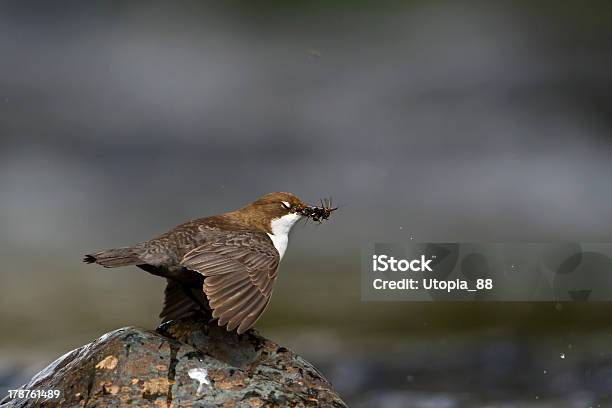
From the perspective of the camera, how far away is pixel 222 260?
5016mm

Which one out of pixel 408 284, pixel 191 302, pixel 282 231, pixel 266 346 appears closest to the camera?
pixel 266 346

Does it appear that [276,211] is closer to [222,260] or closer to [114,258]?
[222,260]

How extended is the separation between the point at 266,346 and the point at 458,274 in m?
3.86

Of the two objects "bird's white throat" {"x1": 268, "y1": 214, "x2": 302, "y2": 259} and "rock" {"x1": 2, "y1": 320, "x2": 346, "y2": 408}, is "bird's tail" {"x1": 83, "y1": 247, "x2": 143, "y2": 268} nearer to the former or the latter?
"rock" {"x1": 2, "y1": 320, "x2": 346, "y2": 408}

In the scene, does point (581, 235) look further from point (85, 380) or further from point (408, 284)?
point (85, 380)

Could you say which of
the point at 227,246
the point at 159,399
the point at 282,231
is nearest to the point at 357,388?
the point at 282,231

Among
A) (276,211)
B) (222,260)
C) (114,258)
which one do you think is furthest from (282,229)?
(114,258)

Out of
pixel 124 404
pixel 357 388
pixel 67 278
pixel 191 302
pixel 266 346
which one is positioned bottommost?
pixel 124 404

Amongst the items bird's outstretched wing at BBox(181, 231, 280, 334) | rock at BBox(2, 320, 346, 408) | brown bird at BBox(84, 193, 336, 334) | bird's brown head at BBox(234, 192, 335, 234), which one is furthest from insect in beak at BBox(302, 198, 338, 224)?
rock at BBox(2, 320, 346, 408)

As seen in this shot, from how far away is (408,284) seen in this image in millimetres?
8102

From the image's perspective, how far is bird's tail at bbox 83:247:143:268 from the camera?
16.4ft

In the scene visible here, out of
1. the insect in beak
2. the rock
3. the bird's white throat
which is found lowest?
the rock

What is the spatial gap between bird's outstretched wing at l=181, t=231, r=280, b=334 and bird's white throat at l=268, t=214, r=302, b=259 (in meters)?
0.30

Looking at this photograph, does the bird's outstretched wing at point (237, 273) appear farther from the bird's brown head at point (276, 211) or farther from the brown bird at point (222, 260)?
the bird's brown head at point (276, 211)
